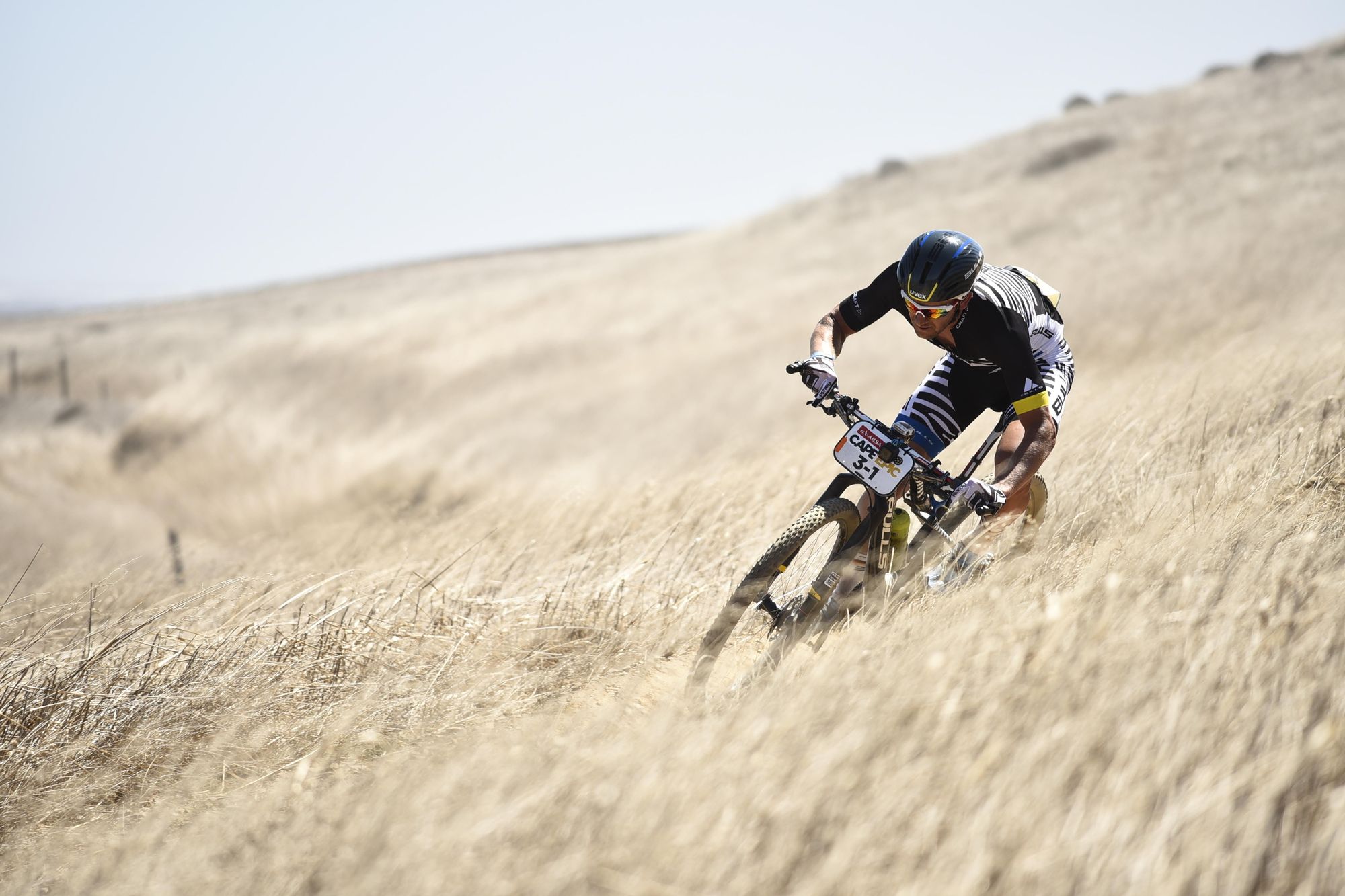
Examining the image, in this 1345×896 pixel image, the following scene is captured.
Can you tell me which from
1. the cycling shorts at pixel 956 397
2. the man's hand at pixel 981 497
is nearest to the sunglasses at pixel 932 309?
the cycling shorts at pixel 956 397

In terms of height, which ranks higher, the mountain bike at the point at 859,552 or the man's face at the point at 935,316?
the man's face at the point at 935,316

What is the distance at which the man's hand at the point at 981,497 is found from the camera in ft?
11.9

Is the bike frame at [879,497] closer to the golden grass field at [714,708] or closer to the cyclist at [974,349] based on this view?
the cyclist at [974,349]

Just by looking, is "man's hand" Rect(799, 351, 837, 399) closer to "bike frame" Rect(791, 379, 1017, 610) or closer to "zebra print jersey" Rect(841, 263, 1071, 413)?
"bike frame" Rect(791, 379, 1017, 610)

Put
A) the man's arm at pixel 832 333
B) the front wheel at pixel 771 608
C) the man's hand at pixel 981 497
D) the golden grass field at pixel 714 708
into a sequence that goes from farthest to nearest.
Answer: the man's arm at pixel 832 333 < the front wheel at pixel 771 608 < the man's hand at pixel 981 497 < the golden grass field at pixel 714 708

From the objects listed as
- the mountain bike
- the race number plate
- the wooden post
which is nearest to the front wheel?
the mountain bike

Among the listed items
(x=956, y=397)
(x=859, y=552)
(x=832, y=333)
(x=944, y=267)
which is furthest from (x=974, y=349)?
(x=859, y=552)

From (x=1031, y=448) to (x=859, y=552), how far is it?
97 cm

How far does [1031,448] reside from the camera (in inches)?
160

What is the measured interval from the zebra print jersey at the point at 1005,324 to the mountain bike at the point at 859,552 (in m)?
0.53

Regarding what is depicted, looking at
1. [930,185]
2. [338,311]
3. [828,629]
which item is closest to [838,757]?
[828,629]

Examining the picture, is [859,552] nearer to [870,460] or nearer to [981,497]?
[870,460]

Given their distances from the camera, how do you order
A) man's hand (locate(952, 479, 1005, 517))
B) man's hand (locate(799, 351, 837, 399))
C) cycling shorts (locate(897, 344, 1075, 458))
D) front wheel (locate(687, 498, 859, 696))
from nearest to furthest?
man's hand (locate(952, 479, 1005, 517)), front wheel (locate(687, 498, 859, 696)), man's hand (locate(799, 351, 837, 399)), cycling shorts (locate(897, 344, 1075, 458))

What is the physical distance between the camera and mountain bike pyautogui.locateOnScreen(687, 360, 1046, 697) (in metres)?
3.98
